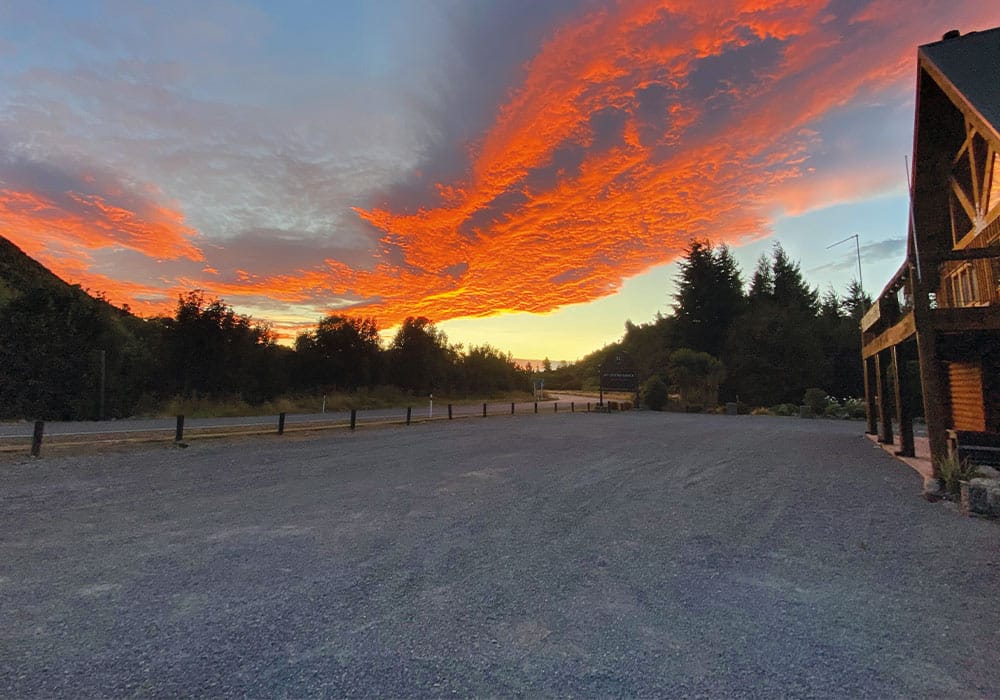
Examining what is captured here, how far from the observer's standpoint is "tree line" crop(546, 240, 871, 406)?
93.3ft

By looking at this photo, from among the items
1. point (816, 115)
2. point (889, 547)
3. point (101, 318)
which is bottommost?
point (889, 547)

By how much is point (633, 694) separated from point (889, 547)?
151 inches

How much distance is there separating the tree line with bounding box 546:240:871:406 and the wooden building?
16308 mm

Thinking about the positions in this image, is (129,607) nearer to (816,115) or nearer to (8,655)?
(8,655)

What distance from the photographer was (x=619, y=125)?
43.9ft

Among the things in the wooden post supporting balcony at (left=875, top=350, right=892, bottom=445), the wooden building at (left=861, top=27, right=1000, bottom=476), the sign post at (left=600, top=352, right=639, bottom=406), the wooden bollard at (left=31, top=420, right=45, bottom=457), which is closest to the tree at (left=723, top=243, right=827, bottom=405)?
the sign post at (left=600, top=352, right=639, bottom=406)

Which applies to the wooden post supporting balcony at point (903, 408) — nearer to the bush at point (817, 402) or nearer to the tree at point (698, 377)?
the bush at point (817, 402)

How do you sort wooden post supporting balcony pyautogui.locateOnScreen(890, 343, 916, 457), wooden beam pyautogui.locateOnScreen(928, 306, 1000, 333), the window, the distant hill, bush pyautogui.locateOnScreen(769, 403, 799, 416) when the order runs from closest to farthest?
wooden beam pyautogui.locateOnScreen(928, 306, 1000, 333) < the window < wooden post supporting balcony pyautogui.locateOnScreen(890, 343, 916, 457) < the distant hill < bush pyautogui.locateOnScreen(769, 403, 799, 416)

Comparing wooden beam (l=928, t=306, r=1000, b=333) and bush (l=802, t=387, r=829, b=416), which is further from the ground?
wooden beam (l=928, t=306, r=1000, b=333)

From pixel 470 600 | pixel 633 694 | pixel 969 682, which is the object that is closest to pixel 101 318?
pixel 470 600

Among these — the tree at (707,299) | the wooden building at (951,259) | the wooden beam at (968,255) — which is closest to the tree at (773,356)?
the tree at (707,299)

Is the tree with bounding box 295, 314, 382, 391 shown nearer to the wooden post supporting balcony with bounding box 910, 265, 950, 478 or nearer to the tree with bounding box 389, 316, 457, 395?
the tree with bounding box 389, 316, 457, 395

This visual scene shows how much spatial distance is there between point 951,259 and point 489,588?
28.1 ft

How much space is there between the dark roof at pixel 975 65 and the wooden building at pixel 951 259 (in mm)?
14
